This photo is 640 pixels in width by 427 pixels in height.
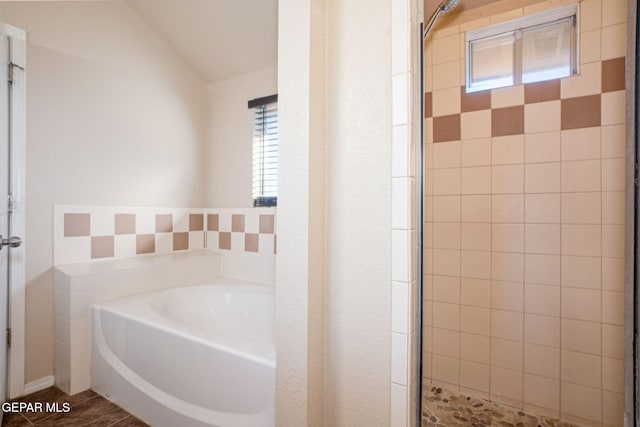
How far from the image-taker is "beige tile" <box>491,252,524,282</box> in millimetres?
1662

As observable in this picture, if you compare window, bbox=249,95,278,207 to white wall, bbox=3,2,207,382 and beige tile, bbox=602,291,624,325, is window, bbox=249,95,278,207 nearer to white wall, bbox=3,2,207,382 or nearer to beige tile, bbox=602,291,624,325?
white wall, bbox=3,2,207,382

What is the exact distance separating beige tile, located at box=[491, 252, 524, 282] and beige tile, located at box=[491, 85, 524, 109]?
803 mm

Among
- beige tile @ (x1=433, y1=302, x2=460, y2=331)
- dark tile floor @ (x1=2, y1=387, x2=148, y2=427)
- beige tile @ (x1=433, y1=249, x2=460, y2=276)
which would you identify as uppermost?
beige tile @ (x1=433, y1=249, x2=460, y2=276)

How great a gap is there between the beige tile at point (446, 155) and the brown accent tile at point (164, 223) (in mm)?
1888

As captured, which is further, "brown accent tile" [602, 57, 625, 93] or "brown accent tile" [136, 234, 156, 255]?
"brown accent tile" [136, 234, 156, 255]

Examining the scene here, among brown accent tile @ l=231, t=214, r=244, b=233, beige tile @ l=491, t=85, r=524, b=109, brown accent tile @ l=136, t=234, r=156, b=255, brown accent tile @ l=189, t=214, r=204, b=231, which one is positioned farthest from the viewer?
brown accent tile @ l=189, t=214, r=204, b=231

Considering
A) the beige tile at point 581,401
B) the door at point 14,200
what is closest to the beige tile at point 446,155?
the beige tile at point 581,401

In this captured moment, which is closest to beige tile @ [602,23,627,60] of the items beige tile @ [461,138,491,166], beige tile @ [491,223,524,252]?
beige tile @ [461,138,491,166]

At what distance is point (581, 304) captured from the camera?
1.52m

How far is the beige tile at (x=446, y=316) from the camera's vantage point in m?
1.82

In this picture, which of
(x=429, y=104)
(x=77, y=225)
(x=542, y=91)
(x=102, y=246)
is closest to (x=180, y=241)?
(x=102, y=246)

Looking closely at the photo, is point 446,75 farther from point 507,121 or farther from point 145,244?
point 145,244

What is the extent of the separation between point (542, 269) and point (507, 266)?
Result: 15 centimetres

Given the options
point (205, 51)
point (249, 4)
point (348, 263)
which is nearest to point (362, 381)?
point (348, 263)
